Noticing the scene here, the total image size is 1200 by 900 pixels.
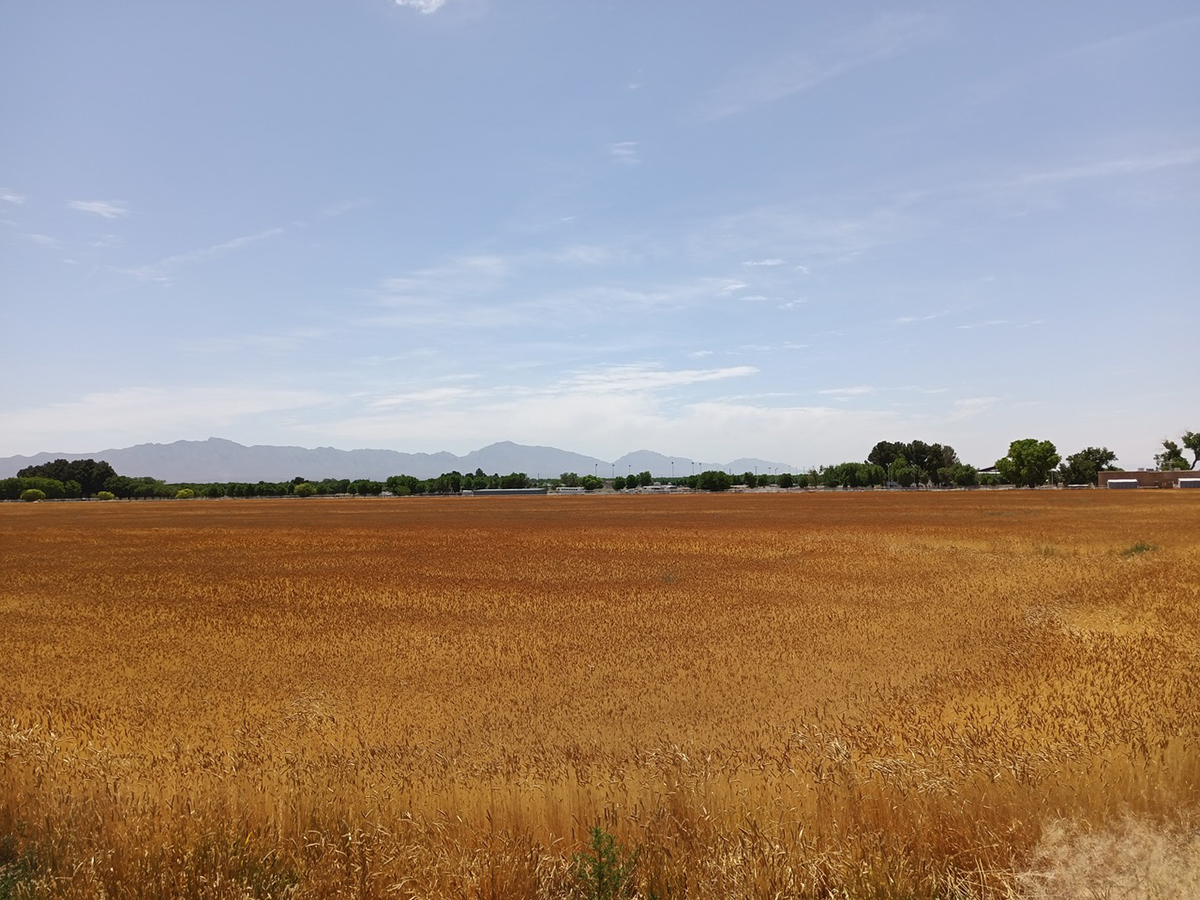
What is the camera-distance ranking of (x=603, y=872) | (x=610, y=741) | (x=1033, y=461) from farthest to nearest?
(x=1033, y=461), (x=610, y=741), (x=603, y=872)

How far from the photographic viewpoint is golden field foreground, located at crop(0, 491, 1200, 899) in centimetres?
692

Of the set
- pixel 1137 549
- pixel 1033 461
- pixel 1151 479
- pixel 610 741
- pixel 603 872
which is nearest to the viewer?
pixel 603 872

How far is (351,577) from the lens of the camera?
1244 inches

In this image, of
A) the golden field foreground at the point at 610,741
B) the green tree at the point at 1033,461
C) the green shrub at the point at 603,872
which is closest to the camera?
the green shrub at the point at 603,872

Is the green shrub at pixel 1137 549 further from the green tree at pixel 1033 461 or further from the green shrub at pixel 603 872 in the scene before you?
the green tree at pixel 1033 461

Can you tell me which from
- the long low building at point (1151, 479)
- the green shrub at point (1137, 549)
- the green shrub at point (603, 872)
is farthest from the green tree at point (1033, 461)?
the green shrub at point (603, 872)

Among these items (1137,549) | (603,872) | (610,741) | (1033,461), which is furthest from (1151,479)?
(603,872)

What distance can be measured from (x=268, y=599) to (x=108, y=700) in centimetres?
1213

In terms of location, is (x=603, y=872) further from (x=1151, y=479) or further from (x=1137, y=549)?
(x=1151, y=479)

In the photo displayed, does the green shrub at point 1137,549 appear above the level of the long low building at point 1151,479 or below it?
below

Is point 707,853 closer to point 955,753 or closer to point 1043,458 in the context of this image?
point 955,753

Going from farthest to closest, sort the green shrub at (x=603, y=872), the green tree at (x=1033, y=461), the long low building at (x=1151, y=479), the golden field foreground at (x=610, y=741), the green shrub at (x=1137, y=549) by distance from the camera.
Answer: the green tree at (x=1033, y=461) → the long low building at (x=1151, y=479) → the green shrub at (x=1137, y=549) → the golden field foreground at (x=610, y=741) → the green shrub at (x=603, y=872)

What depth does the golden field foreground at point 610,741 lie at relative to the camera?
22.7 ft

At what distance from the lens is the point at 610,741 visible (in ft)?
36.6
